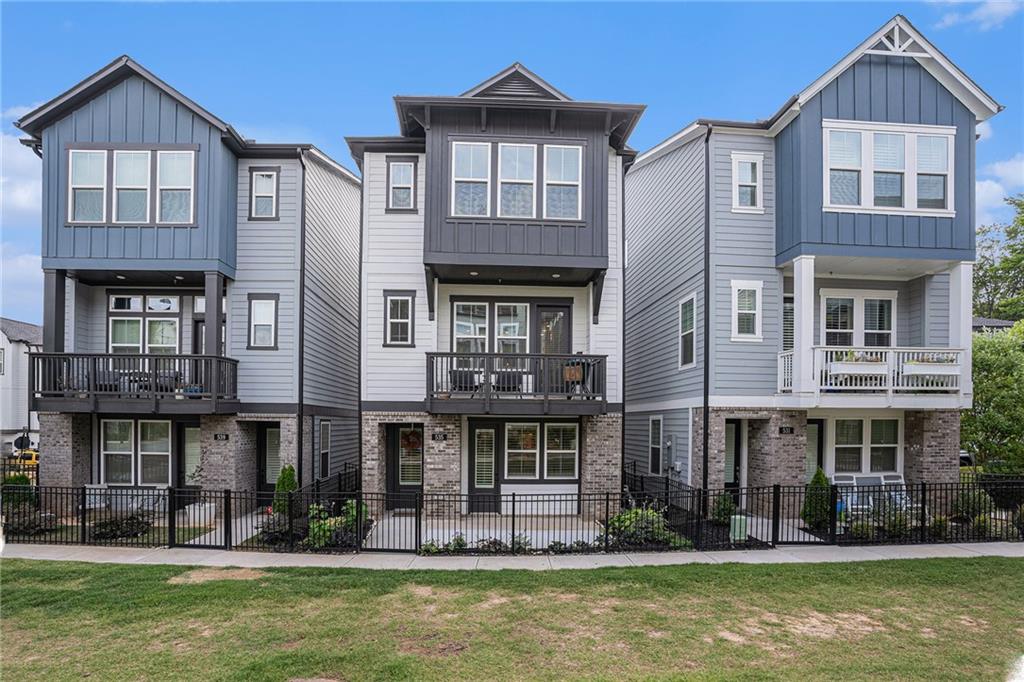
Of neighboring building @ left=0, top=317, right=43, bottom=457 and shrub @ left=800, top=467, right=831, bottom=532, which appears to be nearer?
shrub @ left=800, top=467, right=831, bottom=532

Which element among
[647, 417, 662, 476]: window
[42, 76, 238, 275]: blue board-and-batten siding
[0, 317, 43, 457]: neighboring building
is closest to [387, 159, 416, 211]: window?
[42, 76, 238, 275]: blue board-and-batten siding

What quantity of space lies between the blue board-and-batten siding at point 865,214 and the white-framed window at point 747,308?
3.16ft

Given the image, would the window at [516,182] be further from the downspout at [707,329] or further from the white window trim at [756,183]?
the white window trim at [756,183]

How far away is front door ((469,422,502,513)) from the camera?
52.1 feet

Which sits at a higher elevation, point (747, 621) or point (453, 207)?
point (453, 207)

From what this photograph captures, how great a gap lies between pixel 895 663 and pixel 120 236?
56.1 feet

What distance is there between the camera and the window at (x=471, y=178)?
14688 mm

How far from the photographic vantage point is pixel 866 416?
1603 centimetres

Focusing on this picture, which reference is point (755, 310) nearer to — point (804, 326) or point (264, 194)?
point (804, 326)

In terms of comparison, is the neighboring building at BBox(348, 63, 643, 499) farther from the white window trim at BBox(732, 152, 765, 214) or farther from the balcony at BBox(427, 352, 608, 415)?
the white window trim at BBox(732, 152, 765, 214)

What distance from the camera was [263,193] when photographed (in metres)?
16.2

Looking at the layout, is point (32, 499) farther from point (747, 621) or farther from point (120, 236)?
point (747, 621)

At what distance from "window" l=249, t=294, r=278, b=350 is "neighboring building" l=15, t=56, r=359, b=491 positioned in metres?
0.04

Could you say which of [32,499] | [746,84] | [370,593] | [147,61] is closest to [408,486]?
[370,593]
